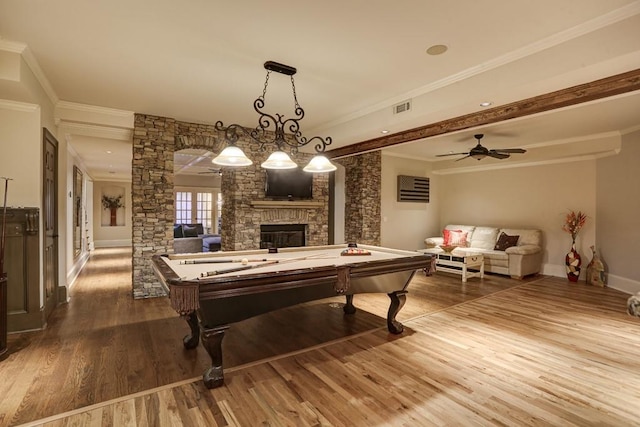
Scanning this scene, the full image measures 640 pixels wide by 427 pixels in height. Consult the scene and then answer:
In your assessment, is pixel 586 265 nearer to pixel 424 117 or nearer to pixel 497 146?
pixel 497 146

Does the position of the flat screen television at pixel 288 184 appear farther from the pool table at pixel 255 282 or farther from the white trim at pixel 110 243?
the white trim at pixel 110 243

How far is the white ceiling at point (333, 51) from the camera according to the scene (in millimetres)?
2436

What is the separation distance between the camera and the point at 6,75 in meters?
2.93

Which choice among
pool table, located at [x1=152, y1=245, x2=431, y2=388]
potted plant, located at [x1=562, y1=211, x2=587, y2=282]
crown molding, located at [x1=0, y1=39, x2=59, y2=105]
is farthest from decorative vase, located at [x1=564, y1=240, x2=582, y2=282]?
crown molding, located at [x1=0, y1=39, x2=59, y2=105]

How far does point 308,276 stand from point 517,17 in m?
2.60

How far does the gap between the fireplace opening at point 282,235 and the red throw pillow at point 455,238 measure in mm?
3470

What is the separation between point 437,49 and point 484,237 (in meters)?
5.78

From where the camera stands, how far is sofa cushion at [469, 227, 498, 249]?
751 centimetres

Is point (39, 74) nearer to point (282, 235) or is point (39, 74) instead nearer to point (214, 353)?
point (214, 353)

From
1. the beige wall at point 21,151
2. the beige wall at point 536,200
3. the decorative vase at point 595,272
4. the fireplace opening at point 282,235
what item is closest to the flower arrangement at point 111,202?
the fireplace opening at point 282,235

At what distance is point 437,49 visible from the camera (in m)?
3.02

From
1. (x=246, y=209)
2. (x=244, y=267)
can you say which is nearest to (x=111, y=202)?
(x=246, y=209)

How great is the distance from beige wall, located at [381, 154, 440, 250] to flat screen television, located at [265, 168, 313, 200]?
2077 mm

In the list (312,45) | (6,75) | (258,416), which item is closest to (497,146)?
(312,45)
